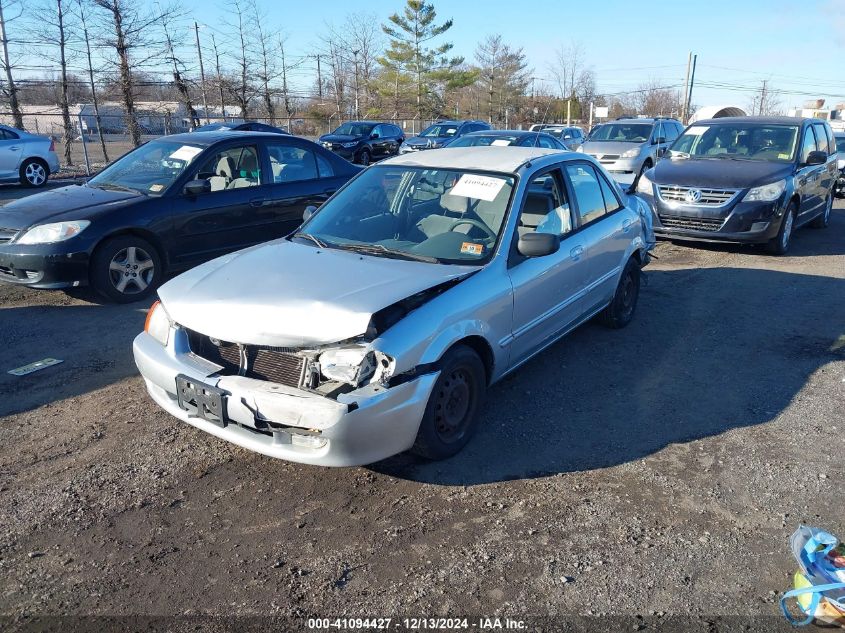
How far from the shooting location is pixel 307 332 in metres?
3.23

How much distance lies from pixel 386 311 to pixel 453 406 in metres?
0.77

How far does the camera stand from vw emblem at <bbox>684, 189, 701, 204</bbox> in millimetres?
9195

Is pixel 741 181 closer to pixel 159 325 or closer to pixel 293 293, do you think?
pixel 293 293

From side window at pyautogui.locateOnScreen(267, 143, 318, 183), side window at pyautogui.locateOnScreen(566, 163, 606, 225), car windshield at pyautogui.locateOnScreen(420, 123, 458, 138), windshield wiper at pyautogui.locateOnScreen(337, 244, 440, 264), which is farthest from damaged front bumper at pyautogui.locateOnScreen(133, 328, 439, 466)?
car windshield at pyautogui.locateOnScreen(420, 123, 458, 138)

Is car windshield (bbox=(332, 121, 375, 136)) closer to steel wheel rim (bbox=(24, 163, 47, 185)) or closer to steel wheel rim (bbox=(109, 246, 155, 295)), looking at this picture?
steel wheel rim (bbox=(24, 163, 47, 185))

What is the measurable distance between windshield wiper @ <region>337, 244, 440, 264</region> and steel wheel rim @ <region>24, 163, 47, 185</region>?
15.2 metres

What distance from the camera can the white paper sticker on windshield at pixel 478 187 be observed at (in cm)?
443

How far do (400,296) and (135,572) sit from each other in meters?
1.77

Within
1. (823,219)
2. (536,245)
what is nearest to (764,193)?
(823,219)

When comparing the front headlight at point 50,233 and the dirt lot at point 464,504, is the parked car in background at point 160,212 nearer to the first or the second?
the front headlight at point 50,233

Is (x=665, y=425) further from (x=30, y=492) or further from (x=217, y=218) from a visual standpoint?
(x=217, y=218)

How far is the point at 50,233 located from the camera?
6160mm

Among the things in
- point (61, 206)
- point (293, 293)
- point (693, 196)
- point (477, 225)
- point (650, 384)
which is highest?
point (477, 225)

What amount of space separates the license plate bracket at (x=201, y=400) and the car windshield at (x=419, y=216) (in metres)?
1.38
